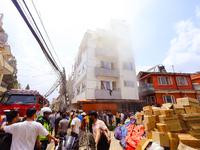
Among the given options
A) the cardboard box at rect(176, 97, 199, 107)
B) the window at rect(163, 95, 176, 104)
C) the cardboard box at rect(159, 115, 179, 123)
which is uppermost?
the window at rect(163, 95, 176, 104)

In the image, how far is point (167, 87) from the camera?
1579 cm

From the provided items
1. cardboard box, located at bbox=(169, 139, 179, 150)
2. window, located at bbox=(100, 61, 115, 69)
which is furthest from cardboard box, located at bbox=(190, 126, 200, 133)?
window, located at bbox=(100, 61, 115, 69)

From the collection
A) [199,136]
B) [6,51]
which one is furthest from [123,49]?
[6,51]

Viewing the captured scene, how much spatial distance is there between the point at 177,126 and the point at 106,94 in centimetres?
966

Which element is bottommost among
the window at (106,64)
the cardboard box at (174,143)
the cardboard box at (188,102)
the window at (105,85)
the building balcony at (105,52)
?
the cardboard box at (174,143)

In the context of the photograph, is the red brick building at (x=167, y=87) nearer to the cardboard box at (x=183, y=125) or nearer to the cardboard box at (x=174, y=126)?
the cardboard box at (x=183, y=125)

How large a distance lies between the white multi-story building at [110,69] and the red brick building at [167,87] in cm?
242

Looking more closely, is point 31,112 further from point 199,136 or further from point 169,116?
point 199,136

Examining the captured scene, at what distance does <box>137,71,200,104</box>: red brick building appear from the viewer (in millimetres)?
15273

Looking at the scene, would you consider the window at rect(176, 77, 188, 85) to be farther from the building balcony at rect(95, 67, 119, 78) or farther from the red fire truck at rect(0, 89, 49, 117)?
the red fire truck at rect(0, 89, 49, 117)

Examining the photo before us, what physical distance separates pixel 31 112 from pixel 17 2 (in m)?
3.85

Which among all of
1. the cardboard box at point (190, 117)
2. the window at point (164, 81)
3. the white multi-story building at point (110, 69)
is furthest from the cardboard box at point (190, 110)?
the window at point (164, 81)

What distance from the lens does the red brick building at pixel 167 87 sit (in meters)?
15.3

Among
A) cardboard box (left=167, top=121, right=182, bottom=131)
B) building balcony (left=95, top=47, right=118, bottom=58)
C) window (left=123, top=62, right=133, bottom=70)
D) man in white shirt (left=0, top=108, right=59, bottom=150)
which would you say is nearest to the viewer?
man in white shirt (left=0, top=108, right=59, bottom=150)
